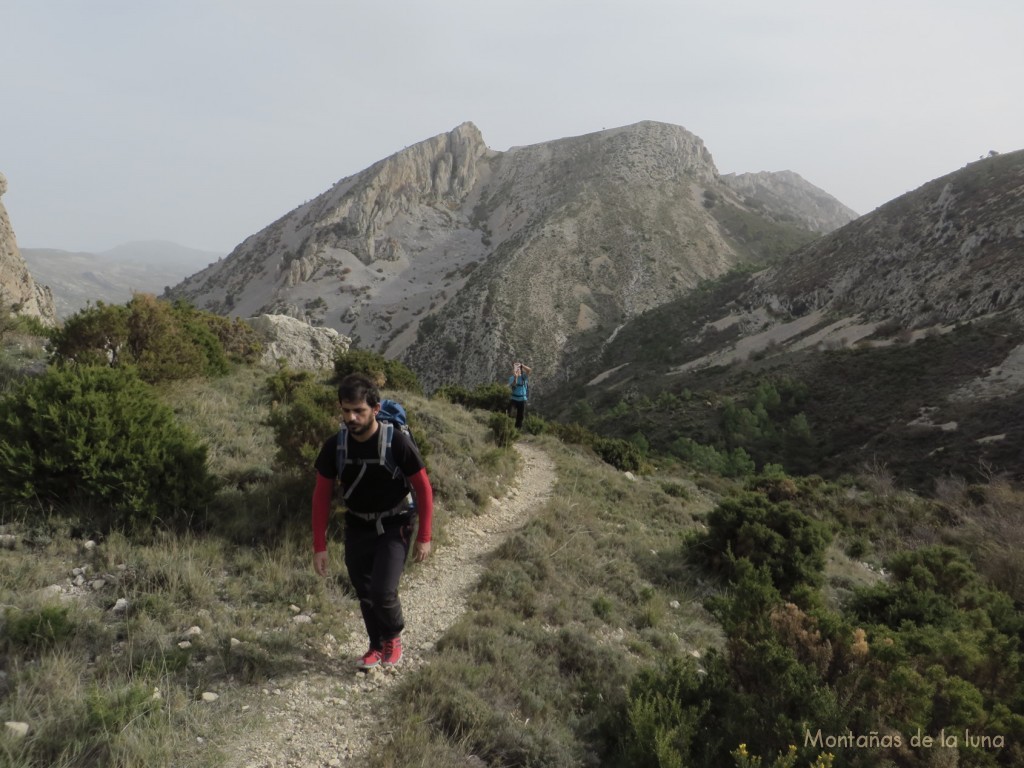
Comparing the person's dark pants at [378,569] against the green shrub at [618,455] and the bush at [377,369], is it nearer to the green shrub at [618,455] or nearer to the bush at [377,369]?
the bush at [377,369]

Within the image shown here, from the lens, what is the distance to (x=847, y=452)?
76.9ft

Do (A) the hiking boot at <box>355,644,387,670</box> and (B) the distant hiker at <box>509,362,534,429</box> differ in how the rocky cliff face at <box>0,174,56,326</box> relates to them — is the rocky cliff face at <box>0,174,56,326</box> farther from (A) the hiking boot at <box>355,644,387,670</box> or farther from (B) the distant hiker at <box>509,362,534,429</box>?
(A) the hiking boot at <box>355,644,387,670</box>

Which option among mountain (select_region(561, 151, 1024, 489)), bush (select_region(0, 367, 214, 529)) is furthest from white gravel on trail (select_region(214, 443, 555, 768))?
mountain (select_region(561, 151, 1024, 489))

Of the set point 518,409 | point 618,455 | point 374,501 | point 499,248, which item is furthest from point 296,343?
point 499,248

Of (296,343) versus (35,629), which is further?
(296,343)

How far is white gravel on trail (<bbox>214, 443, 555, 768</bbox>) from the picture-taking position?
3088 mm

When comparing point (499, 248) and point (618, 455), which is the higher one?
point (499, 248)

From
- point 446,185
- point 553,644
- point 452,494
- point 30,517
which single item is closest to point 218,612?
point 30,517

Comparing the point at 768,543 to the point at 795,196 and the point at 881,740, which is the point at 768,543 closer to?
the point at 881,740

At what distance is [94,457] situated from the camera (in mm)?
5133

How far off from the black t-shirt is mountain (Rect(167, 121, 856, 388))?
44.9 meters

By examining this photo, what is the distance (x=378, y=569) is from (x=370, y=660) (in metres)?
0.79

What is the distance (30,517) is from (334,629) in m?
3.29

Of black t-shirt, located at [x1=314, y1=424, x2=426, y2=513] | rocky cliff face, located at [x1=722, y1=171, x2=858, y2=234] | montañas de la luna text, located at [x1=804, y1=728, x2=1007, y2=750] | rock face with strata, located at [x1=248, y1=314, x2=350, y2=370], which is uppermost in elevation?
rocky cliff face, located at [x1=722, y1=171, x2=858, y2=234]
